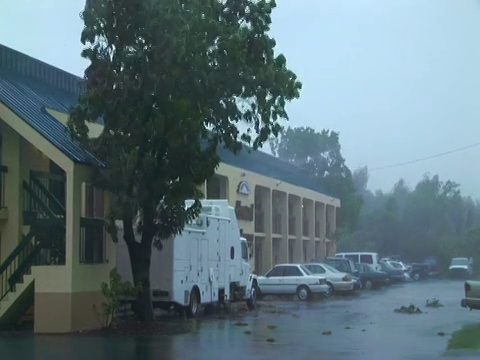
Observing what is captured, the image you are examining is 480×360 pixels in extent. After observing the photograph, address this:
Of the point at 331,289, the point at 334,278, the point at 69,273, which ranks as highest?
the point at 69,273

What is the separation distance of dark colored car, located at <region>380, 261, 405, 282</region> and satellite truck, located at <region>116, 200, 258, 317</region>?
23.6 meters

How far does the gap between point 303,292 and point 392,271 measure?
19.6 meters

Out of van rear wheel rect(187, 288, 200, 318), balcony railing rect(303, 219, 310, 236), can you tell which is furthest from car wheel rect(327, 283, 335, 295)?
balcony railing rect(303, 219, 310, 236)

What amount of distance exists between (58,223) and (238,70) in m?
6.14

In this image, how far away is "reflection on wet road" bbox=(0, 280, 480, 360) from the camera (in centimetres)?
1727

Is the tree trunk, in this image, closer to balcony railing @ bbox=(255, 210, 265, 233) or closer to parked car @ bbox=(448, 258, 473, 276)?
balcony railing @ bbox=(255, 210, 265, 233)

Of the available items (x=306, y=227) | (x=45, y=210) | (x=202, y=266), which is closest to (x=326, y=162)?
(x=306, y=227)

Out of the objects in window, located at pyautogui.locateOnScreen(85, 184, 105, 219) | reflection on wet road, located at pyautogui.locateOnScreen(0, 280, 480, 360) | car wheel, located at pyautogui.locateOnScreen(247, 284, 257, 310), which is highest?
window, located at pyautogui.locateOnScreen(85, 184, 105, 219)

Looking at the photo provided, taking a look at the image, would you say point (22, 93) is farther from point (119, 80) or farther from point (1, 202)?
point (119, 80)

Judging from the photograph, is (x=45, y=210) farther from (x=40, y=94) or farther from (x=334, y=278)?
(x=334, y=278)

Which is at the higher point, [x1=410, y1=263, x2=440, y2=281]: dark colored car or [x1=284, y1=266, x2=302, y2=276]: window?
[x1=284, y1=266, x2=302, y2=276]: window

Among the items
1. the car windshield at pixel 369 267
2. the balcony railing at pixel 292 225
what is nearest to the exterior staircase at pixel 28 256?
the car windshield at pixel 369 267

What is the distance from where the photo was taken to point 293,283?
3872 centimetres

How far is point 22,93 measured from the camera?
84.8 ft
